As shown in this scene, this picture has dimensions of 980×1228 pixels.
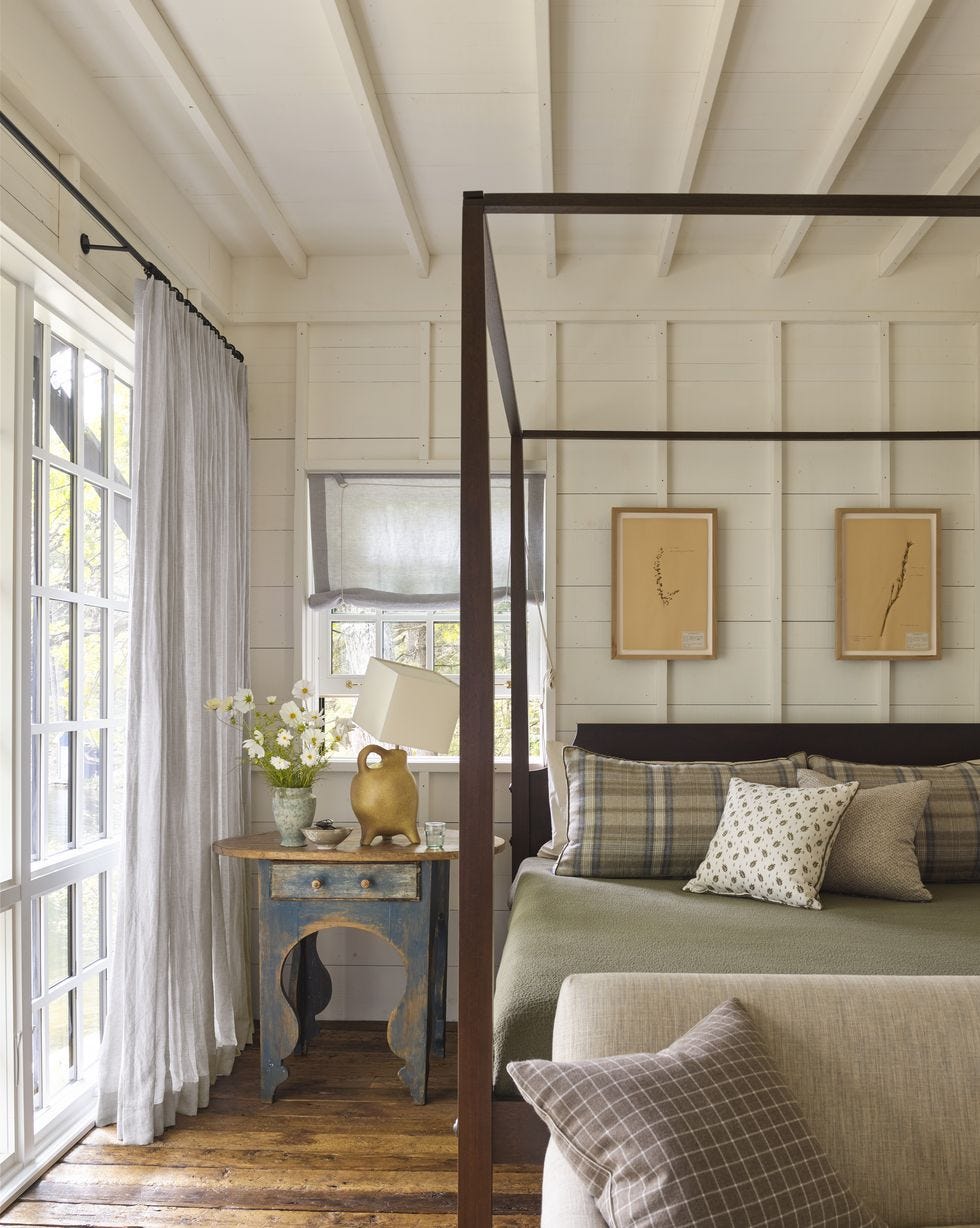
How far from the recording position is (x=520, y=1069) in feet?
4.87

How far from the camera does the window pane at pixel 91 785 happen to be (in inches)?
121

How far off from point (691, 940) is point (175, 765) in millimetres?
1552

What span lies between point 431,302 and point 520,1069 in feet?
9.93

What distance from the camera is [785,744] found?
3.64 m

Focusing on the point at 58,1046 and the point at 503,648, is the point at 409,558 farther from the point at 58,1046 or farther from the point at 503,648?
the point at 58,1046

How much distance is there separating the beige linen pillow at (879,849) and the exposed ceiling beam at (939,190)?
1.84 metres

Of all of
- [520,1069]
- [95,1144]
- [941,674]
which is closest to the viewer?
[520,1069]

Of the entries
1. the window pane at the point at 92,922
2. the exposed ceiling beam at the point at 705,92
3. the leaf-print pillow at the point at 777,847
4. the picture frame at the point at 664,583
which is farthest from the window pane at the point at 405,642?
the exposed ceiling beam at the point at 705,92

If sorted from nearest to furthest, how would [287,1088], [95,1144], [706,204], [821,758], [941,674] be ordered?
[706,204] < [95,1144] < [287,1088] < [821,758] < [941,674]

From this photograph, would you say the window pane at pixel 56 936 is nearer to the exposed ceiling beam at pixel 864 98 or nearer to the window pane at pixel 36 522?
the window pane at pixel 36 522

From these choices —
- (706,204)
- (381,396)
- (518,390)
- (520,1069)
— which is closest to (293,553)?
(381,396)

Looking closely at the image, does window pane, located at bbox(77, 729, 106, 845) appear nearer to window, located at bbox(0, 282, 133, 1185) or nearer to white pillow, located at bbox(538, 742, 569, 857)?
window, located at bbox(0, 282, 133, 1185)

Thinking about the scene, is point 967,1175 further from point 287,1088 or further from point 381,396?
point 381,396

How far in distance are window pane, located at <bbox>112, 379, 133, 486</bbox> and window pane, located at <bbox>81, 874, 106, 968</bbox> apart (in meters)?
1.28
